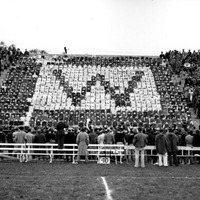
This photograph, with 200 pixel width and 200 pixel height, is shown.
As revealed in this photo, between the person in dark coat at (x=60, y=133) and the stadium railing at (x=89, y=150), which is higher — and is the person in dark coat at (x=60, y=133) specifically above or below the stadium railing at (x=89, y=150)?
above

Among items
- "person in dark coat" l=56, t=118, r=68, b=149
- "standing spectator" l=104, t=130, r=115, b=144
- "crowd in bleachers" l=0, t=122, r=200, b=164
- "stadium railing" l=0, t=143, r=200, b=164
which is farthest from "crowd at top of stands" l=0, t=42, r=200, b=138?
"person in dark coat" l=56, t=118, r=68, b=149

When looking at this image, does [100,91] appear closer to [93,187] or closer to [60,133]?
[60,133]

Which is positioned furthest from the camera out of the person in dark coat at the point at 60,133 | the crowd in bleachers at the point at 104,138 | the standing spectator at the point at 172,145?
the crowd in bleachers at the point at 104,138

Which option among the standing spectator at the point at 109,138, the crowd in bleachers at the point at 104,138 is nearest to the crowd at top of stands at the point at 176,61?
the crowd in bleachers at the point at 104,138

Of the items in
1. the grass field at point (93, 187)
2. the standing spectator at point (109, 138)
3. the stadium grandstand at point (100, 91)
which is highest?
the stadium grandstand at point (100, 91)

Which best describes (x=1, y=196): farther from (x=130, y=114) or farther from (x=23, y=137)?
(x=130, y=114)

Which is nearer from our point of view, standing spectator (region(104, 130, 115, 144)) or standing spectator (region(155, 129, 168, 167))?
standing spectator (region(155, 129, 168, 167))

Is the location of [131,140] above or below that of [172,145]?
above

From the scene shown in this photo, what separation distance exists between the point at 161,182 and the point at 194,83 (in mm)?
31973

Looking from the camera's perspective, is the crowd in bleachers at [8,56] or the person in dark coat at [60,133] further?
the crowd in bleachers at [8,56]

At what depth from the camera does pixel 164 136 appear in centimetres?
2156

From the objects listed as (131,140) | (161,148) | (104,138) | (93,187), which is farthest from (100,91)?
(93,187)

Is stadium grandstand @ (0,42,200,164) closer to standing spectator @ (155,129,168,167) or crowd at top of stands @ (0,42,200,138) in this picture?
crowd at top of stands @ (0,42,200,138)

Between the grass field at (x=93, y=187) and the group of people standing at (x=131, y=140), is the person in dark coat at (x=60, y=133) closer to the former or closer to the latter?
the group of people standing at (x=131, y=140)
